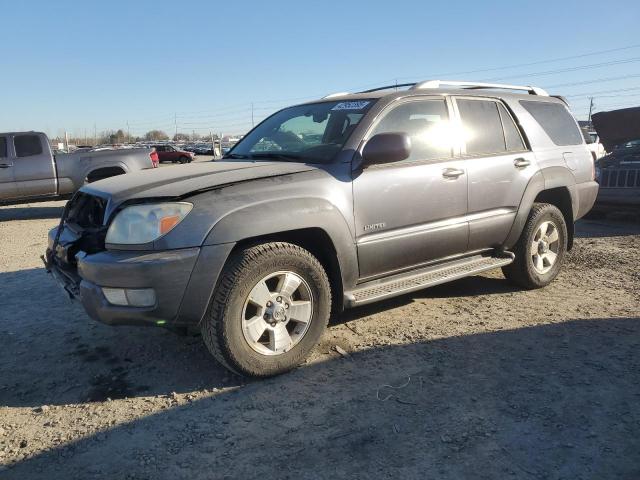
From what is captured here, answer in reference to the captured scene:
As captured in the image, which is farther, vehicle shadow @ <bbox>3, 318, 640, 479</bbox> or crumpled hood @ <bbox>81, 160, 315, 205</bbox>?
crumpled hood @ <bbox>81, 160, 315, 205</bbox>

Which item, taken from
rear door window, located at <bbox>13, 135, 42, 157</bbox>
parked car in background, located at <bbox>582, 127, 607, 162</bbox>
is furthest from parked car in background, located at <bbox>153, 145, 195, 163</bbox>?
parked car in background, located at <bbox>582, 127, 607, 162</bbox>

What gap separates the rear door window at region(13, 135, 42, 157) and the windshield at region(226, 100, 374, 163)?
729cm

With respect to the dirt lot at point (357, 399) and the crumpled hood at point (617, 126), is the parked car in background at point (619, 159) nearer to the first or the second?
the crumpled hood at point (617, 126)

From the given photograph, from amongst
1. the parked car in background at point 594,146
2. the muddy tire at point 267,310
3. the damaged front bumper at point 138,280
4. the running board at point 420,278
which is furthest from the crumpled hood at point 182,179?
the parked car in background at point 594,146

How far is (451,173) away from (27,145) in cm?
916

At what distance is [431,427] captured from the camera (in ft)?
8.82

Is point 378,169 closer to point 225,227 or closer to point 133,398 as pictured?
point 225,227

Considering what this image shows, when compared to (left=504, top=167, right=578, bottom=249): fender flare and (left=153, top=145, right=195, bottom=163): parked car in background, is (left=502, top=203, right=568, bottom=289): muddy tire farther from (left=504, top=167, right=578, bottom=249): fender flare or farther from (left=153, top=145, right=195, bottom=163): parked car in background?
(left=153, top=145, right=195, bottom=163): parked car in background

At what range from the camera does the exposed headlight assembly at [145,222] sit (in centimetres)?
293

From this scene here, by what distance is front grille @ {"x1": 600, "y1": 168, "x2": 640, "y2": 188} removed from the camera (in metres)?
8.20

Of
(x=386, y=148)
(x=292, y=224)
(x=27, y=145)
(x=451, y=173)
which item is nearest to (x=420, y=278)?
(x=451, y=173)

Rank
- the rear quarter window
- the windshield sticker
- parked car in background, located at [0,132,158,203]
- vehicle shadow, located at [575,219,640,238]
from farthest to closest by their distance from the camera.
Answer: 1. parked car in background, located at [0,132,158,203]
2. vehicle shadow, located at [575,219,640,238]
3. the rear quarter window
4. the windshield sticker

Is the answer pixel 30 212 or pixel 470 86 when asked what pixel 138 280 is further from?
pixel 30 212

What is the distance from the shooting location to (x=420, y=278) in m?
3.96
